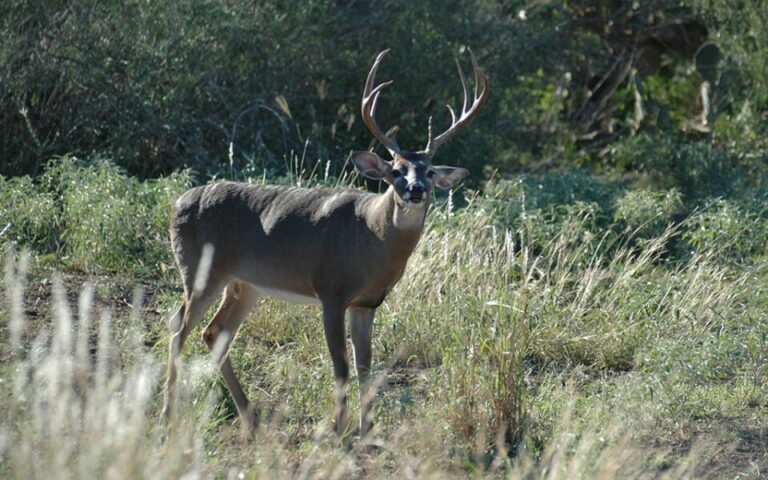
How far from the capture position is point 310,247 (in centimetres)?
759

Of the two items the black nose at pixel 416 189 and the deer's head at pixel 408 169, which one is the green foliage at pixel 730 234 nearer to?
the deer's head at pixel 408 169

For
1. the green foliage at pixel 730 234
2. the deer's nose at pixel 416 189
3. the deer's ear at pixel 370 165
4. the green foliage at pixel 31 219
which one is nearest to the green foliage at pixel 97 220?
the green foliage at pixel 31 219

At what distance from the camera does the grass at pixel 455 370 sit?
523 centimetres

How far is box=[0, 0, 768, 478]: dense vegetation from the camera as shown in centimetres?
613

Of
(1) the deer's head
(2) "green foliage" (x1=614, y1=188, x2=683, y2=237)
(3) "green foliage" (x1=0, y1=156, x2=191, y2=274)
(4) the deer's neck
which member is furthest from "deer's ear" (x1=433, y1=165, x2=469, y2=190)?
(2) "green foliage" (x1=614, y1=188, x2=683, y2=237)

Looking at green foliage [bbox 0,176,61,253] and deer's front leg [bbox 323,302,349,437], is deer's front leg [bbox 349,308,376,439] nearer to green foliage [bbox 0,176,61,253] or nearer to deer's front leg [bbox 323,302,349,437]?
deer's front leg [bbox 323,302,349,437]

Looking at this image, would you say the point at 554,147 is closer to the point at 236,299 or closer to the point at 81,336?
the point at 236,299

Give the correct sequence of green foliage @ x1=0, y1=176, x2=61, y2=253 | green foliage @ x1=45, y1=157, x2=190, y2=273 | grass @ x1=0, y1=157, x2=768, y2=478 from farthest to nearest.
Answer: green foliage @ x1=0, y1=176, x2=61, y2=253
green foliage @ x1=45, y1=157, x2=190, y2=273
grass @ x1=0, y1=157, x2=768, y2=478

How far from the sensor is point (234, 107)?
1320 centimetres

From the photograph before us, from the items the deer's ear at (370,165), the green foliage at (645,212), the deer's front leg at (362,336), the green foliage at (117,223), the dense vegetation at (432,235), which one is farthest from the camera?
the green foliage at (645,212)

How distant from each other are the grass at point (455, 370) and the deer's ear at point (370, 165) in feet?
2.91

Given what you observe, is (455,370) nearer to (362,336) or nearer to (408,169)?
(362,336)

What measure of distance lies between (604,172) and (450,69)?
3056mm

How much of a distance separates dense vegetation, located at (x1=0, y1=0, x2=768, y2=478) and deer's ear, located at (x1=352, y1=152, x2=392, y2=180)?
35.4 inches
